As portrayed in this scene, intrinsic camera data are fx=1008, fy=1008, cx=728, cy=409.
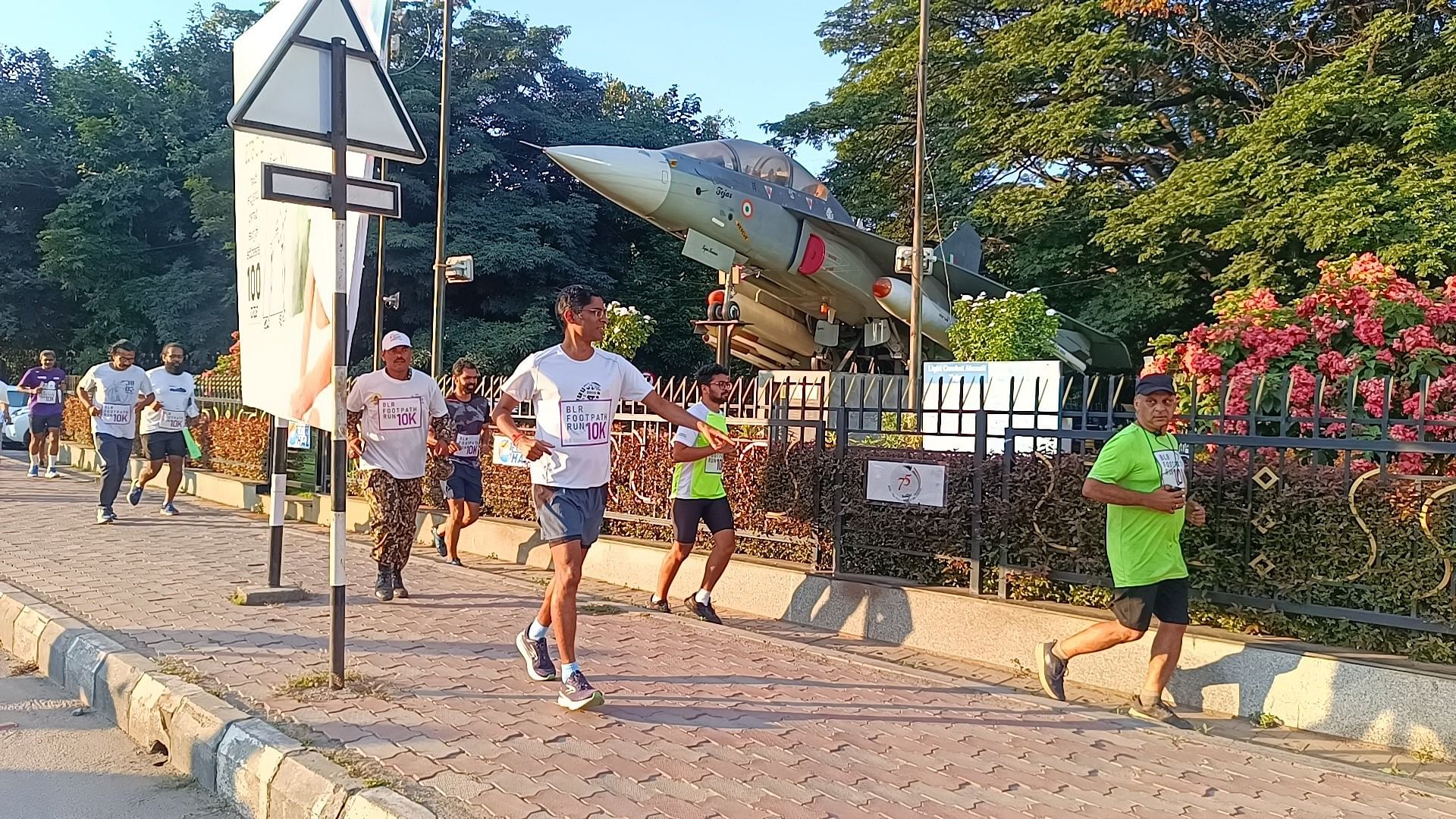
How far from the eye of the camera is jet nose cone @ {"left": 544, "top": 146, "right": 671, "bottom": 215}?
14.9 meters

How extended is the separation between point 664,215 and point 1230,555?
1136 cm

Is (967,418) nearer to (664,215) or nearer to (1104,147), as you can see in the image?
(664,215)

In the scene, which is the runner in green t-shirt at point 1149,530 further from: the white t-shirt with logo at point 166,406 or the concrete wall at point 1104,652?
the white t-shirt with logo at point 166,406

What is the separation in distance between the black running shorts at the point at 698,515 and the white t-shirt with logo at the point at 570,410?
197 centimetres

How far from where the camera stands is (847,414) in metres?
6.95

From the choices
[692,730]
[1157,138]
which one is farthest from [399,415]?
[1157,138]

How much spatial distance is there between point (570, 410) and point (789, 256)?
43.3 feet

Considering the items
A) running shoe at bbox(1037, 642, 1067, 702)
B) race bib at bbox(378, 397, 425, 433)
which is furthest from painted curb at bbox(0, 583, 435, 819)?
running shoe at bbox(1037, 642, 1067, 702)

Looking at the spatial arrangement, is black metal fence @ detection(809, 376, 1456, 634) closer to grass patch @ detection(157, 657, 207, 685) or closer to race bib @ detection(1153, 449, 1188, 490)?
race bib @ detection(1153, 449, 1188, 490)

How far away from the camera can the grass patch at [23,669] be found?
5.38m

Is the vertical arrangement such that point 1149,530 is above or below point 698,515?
above

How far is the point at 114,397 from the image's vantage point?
1043 cm

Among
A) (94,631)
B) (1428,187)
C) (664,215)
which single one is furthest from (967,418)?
(1428,187)

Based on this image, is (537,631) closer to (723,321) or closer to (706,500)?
(706,500)
